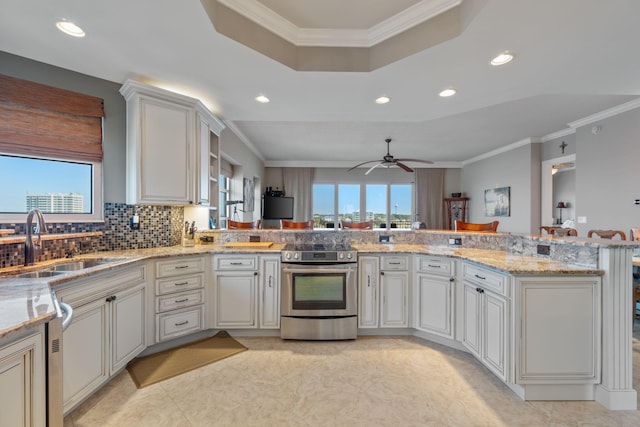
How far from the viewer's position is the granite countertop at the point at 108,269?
0.99 metres

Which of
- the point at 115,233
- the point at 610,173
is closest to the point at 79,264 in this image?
the point at 115,233

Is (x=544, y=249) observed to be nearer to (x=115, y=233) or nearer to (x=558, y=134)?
(x=115, y=233)

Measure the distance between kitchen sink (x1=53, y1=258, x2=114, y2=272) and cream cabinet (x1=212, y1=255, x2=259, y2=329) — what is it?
2.92 ft

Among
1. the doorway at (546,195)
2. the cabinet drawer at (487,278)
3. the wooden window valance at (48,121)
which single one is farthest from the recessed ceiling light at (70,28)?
the doorway at (546,195)

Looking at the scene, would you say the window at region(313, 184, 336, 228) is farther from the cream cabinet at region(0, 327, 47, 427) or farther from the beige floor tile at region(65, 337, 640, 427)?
the cream cabinet at region(0, 327, 47, 427)

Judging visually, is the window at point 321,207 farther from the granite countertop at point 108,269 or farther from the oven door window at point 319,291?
the oven door window at point 319,291

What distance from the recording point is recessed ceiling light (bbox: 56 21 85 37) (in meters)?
1.79

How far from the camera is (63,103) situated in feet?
7.47

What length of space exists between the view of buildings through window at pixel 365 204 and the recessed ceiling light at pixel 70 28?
659cm

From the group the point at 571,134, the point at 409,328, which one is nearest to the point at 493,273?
the point at 409,328

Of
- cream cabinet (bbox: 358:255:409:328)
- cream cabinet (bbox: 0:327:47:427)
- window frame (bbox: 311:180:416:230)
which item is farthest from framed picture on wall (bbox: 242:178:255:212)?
cream cabinet (bbox: 0:327:47:427)

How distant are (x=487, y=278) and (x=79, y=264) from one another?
316 centimetres

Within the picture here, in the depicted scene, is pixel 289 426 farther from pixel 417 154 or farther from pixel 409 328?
pixel 417 154

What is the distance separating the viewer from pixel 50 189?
2266 mm
